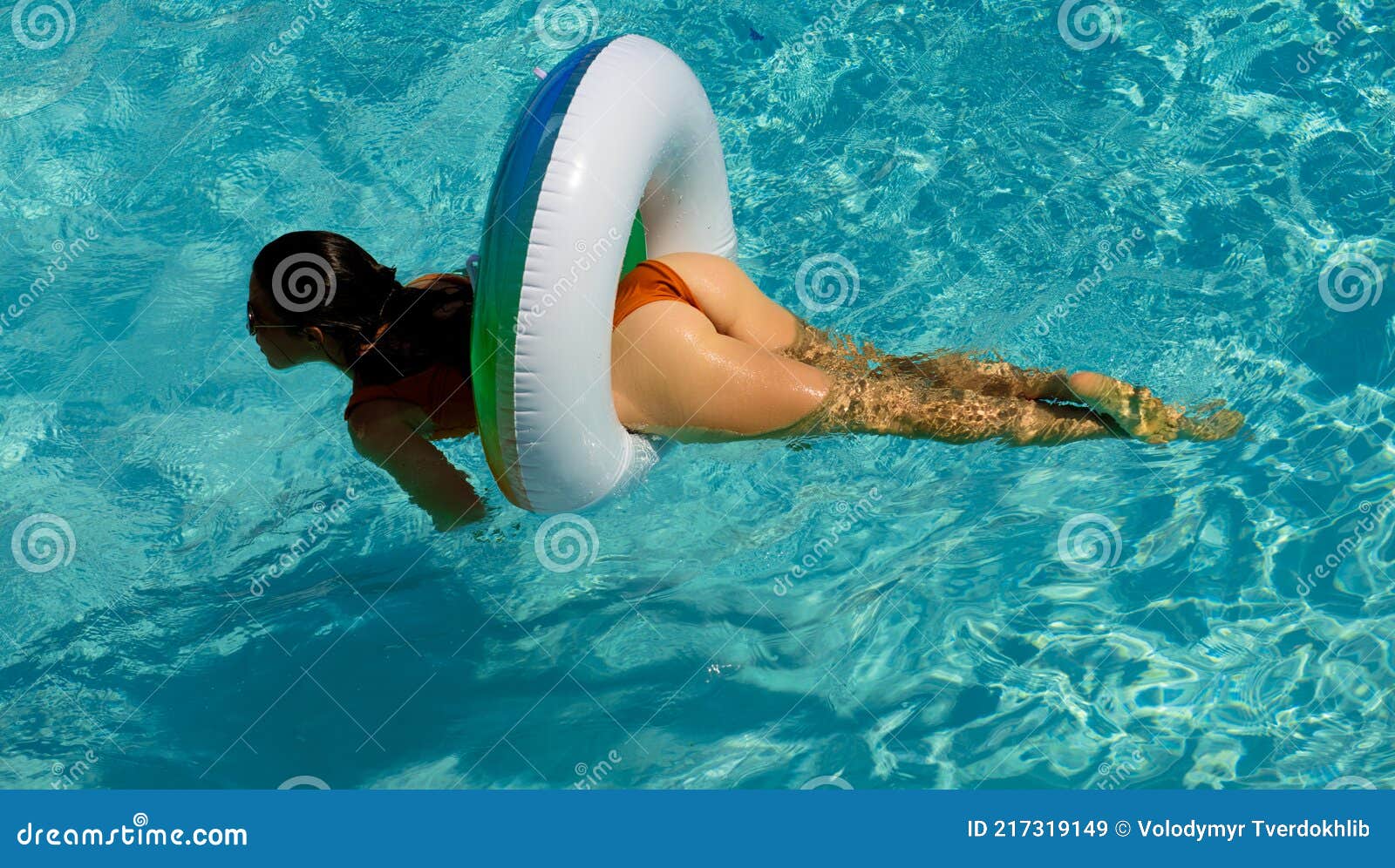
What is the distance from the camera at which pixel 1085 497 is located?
502 centimetres

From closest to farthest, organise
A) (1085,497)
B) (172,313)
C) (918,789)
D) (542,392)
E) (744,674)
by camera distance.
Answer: (542,392) < (918,789) < (744,674) < (1085,497) < (172,313)

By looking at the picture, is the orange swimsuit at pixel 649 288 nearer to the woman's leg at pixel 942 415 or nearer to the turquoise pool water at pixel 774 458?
the woman's leg at pixel 942 415

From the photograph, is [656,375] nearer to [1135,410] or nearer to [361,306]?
[361,306]

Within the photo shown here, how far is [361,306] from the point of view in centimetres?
401

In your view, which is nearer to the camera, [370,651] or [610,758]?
[610,758]

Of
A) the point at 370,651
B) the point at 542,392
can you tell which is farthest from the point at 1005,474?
the point at 370,651

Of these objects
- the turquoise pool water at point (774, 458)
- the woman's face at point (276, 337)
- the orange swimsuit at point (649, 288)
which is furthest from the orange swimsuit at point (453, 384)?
the turquoise pool water at point (774, 458)

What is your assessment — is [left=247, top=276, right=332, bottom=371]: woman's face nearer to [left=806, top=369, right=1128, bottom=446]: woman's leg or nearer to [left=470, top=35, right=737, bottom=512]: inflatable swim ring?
[left=470, top=35, right=737, bottom=512]: inflatable swim ring

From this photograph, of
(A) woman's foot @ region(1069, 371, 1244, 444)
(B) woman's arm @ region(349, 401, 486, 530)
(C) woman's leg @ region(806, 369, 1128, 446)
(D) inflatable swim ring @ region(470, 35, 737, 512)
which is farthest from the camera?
(A) woman's foot @ region(1069, 371, 1244, 444)

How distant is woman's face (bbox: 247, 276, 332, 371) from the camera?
3951mm

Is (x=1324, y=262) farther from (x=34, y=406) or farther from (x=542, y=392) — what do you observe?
(x=34, y=406)

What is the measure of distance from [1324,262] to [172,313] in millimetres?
5597

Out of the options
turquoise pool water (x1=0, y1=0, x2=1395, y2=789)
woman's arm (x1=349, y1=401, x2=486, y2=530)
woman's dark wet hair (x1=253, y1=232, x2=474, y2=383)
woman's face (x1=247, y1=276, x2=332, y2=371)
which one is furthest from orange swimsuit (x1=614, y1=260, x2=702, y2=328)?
turquoise pool water (x1=0, y1=0, x2=1395, y2=789)

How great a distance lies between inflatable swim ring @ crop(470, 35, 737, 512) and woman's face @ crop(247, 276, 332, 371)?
0.69 metres
